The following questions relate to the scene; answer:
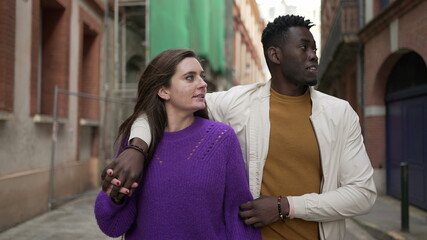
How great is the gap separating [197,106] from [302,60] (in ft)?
1.88

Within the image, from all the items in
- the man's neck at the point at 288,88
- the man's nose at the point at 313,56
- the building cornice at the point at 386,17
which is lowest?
the man's neck at the point at 288,88

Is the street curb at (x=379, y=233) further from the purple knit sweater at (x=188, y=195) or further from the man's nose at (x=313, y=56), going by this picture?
the purple knit sweater at (x=188, y=195)

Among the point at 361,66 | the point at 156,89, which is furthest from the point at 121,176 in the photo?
the point at 361,66

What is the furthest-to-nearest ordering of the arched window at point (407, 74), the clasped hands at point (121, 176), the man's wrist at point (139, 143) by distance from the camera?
the arched window at point (407, 74), the man's wrist at point (139, 143), the clasped hands at point (121, 176)

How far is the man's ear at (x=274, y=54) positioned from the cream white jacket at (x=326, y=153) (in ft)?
0.52

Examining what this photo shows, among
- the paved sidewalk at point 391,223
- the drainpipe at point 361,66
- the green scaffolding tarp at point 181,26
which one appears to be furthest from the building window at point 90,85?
the drainpipe at point 361,66

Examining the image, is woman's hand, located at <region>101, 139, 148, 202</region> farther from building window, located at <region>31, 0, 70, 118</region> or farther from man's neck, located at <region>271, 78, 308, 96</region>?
building window, located at <region>31, 0, 70, 118</region>

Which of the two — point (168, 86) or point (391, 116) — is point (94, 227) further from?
point (391, 116)

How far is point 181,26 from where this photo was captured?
46.6ft

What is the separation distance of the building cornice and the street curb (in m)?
4.08

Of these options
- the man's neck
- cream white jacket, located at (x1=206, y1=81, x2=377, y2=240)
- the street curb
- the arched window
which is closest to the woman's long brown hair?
cream white jacket, located at (x1=206, y1=81, x2=377, y2=240)

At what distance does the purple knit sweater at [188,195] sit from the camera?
79.3 inches

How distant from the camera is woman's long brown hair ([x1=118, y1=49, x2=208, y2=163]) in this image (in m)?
2.10

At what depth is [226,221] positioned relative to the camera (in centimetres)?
209
